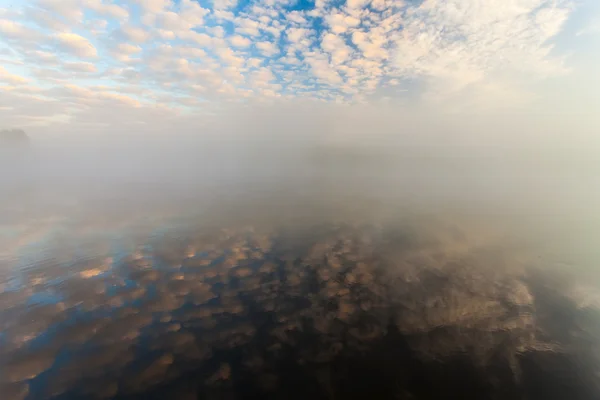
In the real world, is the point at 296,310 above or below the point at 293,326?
above

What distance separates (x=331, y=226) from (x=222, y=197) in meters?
43.7

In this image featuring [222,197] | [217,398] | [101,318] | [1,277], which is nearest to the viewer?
[217,398]

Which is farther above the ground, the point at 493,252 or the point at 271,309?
the point at 493,252

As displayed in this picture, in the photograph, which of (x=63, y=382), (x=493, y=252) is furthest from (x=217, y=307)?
(x=493, y=252)

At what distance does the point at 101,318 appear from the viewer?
25.9m

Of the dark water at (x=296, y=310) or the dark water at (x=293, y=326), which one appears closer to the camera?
the dark water at (x=293, y=326)

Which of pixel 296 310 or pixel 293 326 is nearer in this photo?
pixel 293 326

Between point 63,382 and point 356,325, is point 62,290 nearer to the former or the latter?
point 63,382

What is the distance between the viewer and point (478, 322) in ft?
85.0

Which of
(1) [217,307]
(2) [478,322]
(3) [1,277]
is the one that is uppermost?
(2) [478,322]

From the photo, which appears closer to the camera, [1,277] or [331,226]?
[1,277]

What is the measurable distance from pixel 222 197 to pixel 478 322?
73585 mm

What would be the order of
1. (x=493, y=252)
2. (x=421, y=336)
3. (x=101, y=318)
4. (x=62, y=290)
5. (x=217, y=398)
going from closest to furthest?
1. (x=217, y=398)
2. (x=421, y=336)
3. (x=101, y=318)
4. (x=62, y=290)
5. (x=493, y=252)

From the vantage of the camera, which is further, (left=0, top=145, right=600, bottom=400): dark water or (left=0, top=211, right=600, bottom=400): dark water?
(left=0, top=145, right=600, bottom=400): dark water
